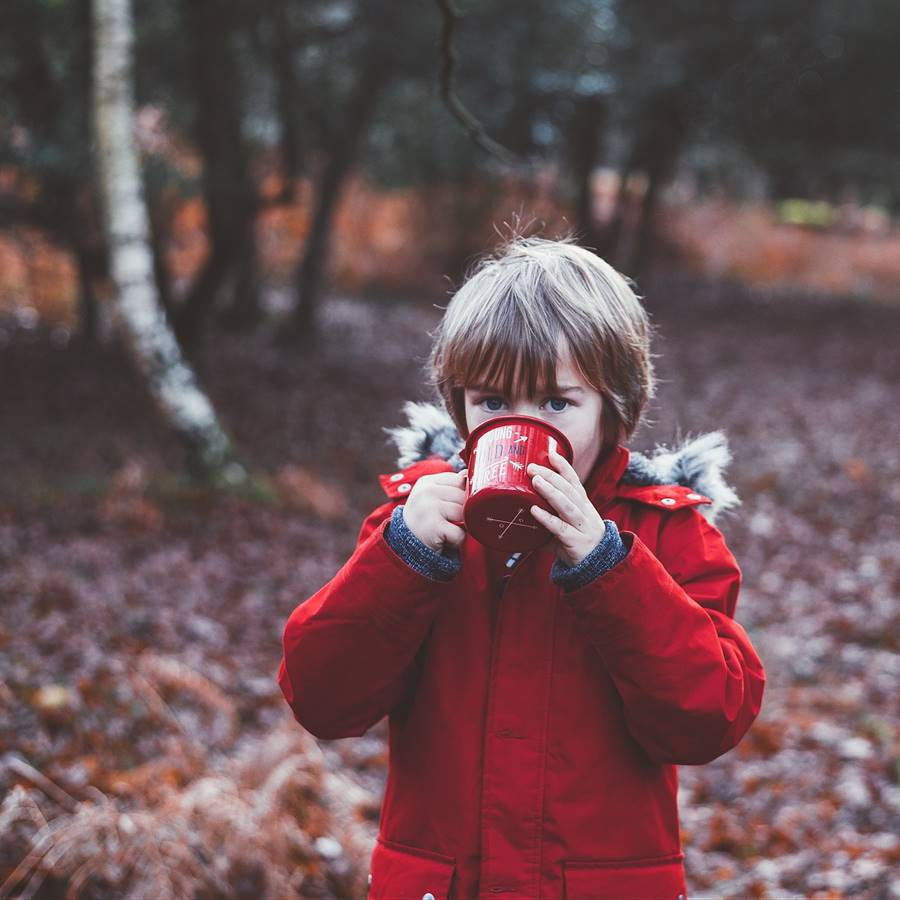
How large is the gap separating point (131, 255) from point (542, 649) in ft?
22.7

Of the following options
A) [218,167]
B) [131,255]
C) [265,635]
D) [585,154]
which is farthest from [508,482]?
[585,154]

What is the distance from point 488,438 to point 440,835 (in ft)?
2.47

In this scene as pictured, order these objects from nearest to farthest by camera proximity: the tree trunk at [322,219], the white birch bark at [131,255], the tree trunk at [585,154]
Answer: the white birch bark at [131,255]
the tree trunk at [322,219]
the tree trunk at [585,154]

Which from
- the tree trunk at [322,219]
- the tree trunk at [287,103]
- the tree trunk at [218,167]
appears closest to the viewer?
the tree trunk at [218,167]

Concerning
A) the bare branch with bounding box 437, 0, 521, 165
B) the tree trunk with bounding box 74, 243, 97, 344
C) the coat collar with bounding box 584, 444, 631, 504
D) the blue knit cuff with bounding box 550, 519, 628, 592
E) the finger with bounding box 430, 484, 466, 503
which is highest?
the tree trunk with bounding box 74, 243, 97, 344

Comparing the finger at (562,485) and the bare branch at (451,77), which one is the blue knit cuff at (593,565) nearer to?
the finger at (562,485)

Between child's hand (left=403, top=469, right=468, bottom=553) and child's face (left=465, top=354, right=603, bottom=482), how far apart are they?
0.51ft

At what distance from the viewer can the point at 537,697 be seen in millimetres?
1811

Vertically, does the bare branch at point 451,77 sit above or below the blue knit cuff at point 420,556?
above

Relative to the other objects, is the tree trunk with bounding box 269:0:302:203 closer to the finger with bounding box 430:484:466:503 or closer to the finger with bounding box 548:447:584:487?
the finger with bounding box 430:484:466:503

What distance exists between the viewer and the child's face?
186cm

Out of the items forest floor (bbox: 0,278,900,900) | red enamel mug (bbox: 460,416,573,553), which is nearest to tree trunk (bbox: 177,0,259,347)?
forest floor (bbox: 0,278,900,900)

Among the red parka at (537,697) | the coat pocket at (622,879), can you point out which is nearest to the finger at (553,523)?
the red parka at (537,697)

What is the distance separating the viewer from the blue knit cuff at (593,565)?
169 centimetres
